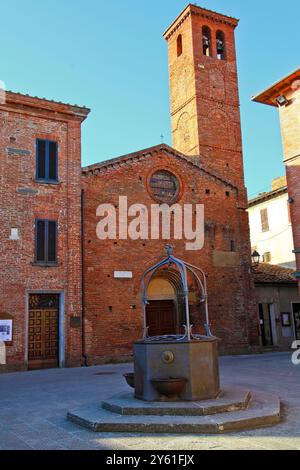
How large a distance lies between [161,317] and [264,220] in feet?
45.6

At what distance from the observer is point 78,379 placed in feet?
41.5

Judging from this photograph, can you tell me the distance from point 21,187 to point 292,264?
59.6 ft

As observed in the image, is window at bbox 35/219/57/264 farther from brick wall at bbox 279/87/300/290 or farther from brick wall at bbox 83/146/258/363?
brick wall at bbox 279/87/300/290

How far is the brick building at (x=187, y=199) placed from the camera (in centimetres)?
1778

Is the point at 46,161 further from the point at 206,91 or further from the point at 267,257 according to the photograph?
the point at 267,257

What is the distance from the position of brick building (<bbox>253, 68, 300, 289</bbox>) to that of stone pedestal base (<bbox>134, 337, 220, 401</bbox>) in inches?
410

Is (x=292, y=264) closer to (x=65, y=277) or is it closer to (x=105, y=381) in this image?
(x=65, y=277)

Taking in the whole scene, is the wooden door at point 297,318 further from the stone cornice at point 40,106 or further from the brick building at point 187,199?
the stone cornice at point 40,106

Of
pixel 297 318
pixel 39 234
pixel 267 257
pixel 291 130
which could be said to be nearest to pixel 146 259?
pixel 39 234

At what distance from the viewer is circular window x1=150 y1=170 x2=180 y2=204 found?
2017 cm

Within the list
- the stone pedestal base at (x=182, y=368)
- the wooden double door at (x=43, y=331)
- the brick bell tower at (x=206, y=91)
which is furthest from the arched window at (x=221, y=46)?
the stone pedestal base at (x=182, y=368)

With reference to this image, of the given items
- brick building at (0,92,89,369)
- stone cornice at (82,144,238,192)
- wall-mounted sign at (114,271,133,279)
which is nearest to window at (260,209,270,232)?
stone cornice at (82,144,238,192)

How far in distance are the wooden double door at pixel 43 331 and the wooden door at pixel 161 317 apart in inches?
174

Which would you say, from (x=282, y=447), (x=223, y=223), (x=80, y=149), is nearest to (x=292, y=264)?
(x=223, y=223)
